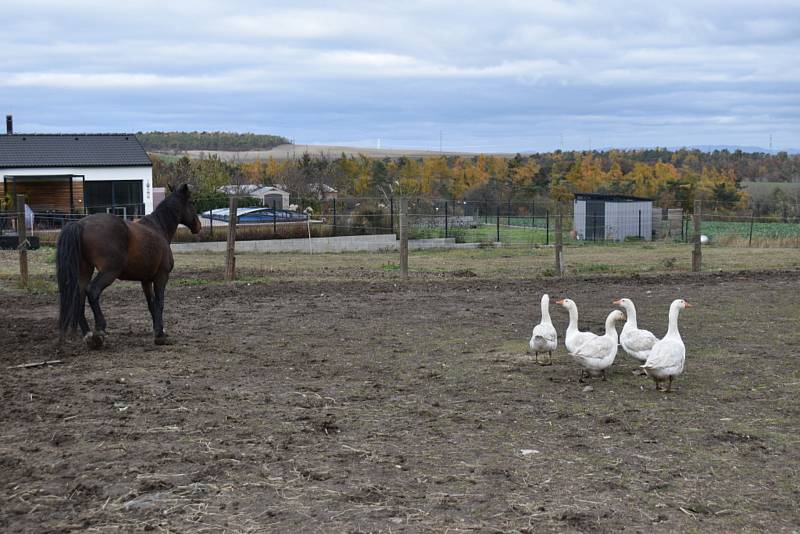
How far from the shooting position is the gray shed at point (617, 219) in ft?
122

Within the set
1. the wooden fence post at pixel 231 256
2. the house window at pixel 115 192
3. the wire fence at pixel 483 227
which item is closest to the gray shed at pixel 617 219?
the wire fence at pixel 483 227

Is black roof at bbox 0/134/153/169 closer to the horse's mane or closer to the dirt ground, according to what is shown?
the dirt ground

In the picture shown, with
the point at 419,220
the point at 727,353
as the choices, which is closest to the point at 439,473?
the point at 727,353

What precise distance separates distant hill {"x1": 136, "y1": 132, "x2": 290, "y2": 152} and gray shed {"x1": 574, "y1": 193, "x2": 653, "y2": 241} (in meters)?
93.7

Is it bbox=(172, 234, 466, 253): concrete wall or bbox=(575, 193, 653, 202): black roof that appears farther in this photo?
bbox=(575, 193, 653, 202): black roof

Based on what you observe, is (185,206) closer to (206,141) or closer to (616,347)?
(616,347)

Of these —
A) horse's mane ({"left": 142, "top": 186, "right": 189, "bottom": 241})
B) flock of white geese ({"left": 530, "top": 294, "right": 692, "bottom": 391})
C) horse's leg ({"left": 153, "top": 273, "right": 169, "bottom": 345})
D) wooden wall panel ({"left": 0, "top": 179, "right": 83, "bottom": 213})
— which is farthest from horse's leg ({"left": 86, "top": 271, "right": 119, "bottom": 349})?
wooden wall panel ({"left": 0, "top": 179, "right": 83, "bottom": 213})

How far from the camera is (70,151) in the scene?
4006 centimetres

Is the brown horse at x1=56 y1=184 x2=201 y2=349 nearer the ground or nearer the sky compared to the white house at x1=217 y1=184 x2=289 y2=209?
nearer the ground

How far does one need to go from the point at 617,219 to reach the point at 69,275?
31.8m

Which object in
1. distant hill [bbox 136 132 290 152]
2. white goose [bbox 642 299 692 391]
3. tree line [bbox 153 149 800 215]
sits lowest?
white goose [bbox 642 299 692 391]

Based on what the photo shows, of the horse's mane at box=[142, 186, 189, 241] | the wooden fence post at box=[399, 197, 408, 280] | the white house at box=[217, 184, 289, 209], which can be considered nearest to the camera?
the horse's mane at box=[142, 186, 189, 241]

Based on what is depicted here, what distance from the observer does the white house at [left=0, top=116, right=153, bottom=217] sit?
37969 millimetres

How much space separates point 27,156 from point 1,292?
27.5 m
